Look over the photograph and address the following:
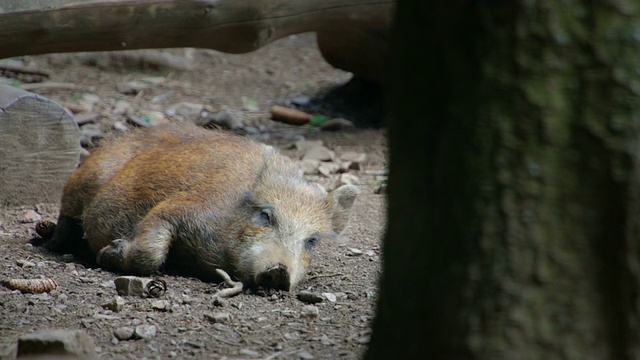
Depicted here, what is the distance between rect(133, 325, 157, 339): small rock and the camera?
4406 mm

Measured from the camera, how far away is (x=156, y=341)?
172 inches

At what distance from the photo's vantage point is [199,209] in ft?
20.1

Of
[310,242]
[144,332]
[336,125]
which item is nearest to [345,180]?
[336,125]

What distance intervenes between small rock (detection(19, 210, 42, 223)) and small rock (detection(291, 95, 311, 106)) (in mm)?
4704

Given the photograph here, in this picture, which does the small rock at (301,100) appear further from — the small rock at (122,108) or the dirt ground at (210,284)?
the small rock at (122,108)

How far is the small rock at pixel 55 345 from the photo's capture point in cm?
356

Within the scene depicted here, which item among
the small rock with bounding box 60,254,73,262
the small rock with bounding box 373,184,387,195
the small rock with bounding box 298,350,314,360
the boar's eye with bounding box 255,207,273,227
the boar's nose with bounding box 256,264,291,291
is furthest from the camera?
the small rock with bounding box 373,184,387,195

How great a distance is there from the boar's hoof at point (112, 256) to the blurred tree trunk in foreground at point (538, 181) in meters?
3.75

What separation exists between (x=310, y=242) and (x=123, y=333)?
2073 millimetres

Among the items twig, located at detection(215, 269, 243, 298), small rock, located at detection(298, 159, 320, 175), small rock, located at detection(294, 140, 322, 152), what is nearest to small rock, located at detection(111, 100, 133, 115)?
small rock, located at detection(294, 140, 322, 152)

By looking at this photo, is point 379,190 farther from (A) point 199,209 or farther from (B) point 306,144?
(A) point 199,209

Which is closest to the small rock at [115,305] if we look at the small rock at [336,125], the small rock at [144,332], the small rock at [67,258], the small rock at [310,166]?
the small rock at [144,332]

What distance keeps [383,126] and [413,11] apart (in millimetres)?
7610

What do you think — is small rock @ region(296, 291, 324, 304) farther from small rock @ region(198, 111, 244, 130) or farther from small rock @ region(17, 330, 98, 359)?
small rock @ region(198, 111, 244, 130)
